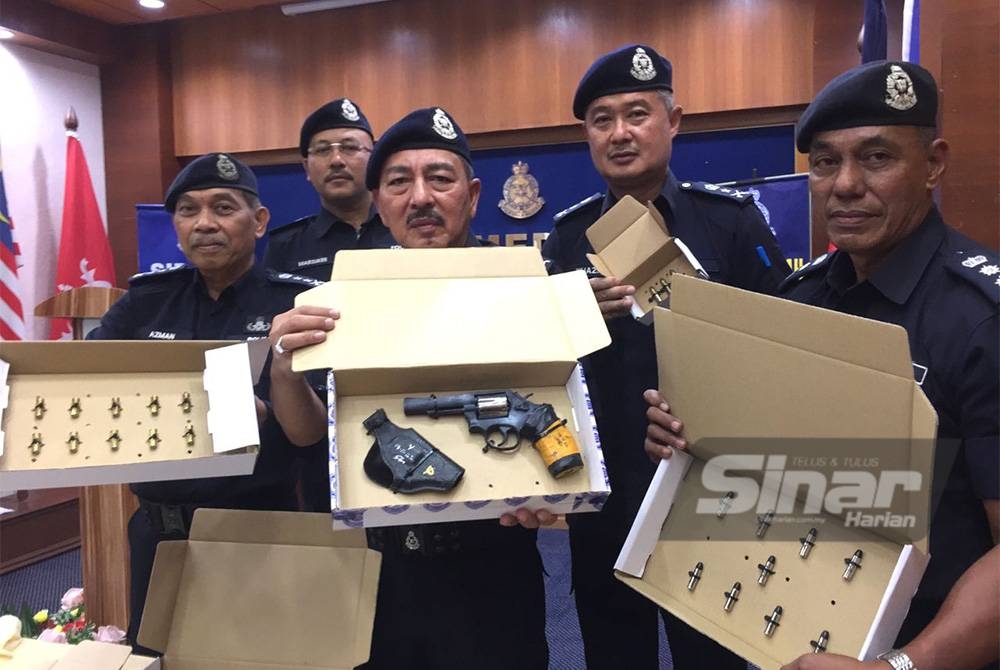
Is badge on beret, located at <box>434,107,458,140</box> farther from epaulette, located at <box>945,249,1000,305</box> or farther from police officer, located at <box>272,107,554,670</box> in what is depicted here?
epaulette, located at <box>945,249,1000,305</box>

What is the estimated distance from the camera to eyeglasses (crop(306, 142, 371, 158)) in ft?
8.44

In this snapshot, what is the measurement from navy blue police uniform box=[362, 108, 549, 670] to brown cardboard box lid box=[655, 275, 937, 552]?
412 millimetres

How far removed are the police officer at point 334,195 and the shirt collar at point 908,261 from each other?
67.4 inches

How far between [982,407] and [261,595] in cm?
114

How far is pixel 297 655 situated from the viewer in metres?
1.17

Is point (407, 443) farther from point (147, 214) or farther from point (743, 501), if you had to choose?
point (147, 214)

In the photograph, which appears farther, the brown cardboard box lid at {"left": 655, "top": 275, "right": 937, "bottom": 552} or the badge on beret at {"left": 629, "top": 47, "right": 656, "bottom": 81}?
the badge on beret at {"left": 629, "top": 47, "right": 656, "bottom": 81}

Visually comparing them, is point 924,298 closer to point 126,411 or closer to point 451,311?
point 451,311

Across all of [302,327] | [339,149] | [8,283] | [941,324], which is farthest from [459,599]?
[8,283]

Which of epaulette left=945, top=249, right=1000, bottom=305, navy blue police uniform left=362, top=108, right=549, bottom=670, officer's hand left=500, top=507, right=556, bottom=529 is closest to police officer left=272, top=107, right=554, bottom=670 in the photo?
navy blue police uniform left=362, top=108, right=549, bottom=670

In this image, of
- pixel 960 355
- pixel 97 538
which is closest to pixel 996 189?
pixel 960 355

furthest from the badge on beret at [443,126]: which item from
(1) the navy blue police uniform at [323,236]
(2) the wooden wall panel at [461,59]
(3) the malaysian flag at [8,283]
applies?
(3) the malaysian flag at [8,283]

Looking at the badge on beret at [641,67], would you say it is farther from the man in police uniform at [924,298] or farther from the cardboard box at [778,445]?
the cardboard box at [778,445]

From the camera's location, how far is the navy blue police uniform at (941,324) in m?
0.93
